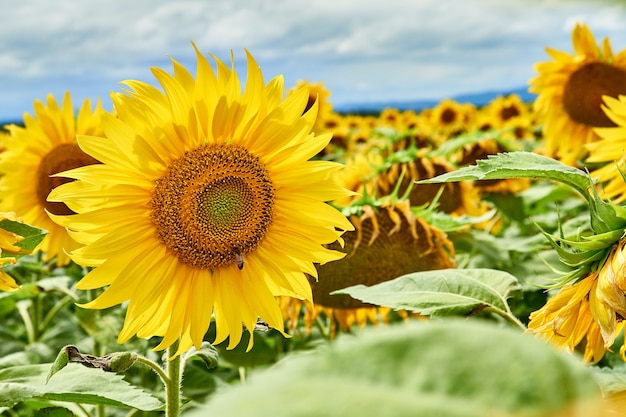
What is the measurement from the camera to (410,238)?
1746 millimetres

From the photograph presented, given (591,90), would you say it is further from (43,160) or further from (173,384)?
(173,384)

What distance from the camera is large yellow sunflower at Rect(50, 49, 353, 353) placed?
983mm

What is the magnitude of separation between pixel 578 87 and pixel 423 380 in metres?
2.81

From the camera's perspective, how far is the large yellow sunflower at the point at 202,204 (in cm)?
98

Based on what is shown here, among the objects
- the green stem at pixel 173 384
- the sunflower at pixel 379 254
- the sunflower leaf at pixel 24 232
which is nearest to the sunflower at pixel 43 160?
the sunflower at pixel 379 254

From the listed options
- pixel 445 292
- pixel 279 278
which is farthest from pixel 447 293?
pixel 279 278

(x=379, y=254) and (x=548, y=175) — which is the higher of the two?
(x=548, y=175)

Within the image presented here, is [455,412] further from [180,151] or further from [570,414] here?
[180,151]

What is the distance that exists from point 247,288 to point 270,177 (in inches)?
7.2

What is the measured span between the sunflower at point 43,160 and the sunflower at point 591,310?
157 cm

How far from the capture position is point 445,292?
42.2 inches

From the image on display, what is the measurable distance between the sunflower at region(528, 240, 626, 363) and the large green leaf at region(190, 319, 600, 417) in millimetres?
569

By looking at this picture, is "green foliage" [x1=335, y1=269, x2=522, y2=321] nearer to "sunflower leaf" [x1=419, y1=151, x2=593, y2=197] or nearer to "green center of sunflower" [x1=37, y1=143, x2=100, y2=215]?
"sunflower leaf" [x1=419, y1=151, x2=593, y2=197]

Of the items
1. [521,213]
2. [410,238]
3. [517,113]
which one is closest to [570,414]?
[410,238]
